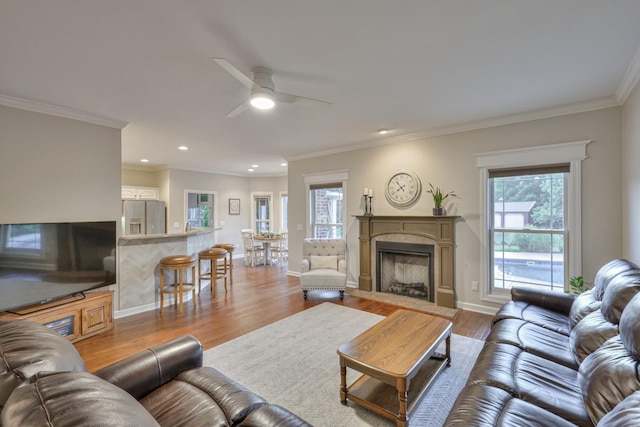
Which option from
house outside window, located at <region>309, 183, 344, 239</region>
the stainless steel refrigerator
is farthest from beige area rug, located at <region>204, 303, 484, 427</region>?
the stainless steel refrigerator

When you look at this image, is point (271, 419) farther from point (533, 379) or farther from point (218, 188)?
point (218, 188)

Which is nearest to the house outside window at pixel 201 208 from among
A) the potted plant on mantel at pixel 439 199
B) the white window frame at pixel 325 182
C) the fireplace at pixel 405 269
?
the white window frame at pixel 325 182

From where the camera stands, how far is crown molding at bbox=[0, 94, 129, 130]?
2969 mm

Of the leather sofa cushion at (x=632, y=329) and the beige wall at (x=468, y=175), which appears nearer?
the leather sofa cushion at (x=632, y=329)

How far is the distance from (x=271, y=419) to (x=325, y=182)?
4.67 m

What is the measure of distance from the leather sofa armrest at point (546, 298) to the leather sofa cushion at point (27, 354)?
3.45m

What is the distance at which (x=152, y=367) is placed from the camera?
1583 millimetres

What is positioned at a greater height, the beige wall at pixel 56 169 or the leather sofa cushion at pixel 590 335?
the beige wall at pixel 56 169

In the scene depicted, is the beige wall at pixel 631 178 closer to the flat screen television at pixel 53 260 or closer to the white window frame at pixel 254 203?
the flat screen television at pixel 53 260

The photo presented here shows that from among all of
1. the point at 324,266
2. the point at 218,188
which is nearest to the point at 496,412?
the point at 324,266

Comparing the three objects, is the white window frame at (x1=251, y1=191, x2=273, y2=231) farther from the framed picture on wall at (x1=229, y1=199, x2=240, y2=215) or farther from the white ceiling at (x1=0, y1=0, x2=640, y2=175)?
the white ceiling at (x1=0, y1=0, x2=640, y2=175)

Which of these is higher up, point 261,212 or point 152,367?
point 261,212

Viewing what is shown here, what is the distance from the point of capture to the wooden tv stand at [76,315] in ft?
9.25

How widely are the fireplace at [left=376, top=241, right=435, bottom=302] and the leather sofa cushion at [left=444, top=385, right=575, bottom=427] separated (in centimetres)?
299
